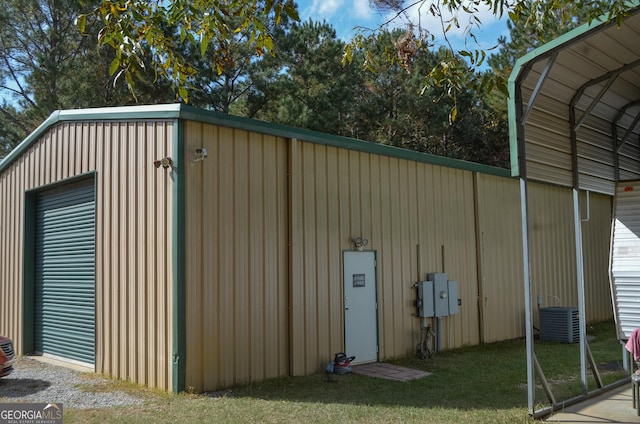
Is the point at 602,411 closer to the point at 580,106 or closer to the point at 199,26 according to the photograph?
the point at 580,106

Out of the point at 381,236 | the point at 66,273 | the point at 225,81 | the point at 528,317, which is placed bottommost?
the point at 528,317

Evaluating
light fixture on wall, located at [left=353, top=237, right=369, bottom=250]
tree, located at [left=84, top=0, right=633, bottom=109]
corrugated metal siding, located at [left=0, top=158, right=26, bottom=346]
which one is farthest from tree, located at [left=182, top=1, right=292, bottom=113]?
tree, located at [left=84, top=0, right=633, bottom=109]

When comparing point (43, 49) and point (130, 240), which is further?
point (43, 49)

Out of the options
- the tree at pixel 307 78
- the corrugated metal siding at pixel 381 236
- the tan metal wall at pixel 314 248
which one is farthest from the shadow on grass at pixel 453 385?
the tree at pixel 307 78

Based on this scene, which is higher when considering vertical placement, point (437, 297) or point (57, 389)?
point (437, 297)

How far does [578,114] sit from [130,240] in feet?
21.2

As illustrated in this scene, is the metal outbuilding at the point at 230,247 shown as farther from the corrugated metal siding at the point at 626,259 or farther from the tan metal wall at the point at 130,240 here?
the corrugated metal siding at the point at 626,259

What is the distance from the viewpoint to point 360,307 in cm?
1030

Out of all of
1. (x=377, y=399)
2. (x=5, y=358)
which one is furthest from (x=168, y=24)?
(x=5, y=358)

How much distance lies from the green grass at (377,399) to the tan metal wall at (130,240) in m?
0.59

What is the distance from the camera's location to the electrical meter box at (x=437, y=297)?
36.9ft

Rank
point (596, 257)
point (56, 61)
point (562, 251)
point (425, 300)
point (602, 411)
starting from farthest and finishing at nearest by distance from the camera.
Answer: point (56, 61) → point (596, 257) → point (562, 251) → point (425, 300) → point (602, 411)

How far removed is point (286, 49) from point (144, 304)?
53.0 ft

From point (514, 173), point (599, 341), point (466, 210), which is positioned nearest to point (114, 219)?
point (514, 173)
